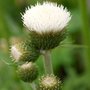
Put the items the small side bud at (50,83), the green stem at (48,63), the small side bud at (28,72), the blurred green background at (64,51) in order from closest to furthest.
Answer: the small side bud at (50,83), the green stem at (48,63), the small side bud at (28,72), the blurred green background at (64,51)

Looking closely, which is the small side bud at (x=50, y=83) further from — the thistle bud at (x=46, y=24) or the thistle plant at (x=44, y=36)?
the thistle bud at (x=46, y=24)

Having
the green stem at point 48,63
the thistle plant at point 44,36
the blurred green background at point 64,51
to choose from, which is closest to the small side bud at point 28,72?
the thistle plant at point 44,36

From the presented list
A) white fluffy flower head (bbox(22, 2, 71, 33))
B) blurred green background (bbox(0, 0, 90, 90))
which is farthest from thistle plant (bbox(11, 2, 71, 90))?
blurred green background (bbox(0, 0, 90, 90))

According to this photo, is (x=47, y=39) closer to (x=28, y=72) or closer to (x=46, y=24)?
(x=46, y=24)

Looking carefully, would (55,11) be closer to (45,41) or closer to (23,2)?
(45,41)

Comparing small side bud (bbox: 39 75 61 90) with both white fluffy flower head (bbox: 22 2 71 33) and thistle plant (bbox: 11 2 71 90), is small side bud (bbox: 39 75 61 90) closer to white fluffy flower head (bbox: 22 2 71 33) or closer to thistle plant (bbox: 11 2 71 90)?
thistle plant (bbox: 11 2 71 90)

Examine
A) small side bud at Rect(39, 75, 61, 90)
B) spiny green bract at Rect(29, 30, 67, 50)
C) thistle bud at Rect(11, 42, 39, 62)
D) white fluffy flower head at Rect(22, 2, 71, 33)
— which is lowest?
small side bud at Rect(39, 75, 61, 90)
